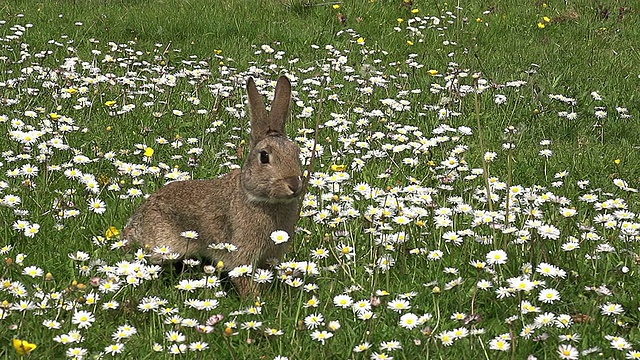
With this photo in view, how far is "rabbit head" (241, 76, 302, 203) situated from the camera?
4.67m

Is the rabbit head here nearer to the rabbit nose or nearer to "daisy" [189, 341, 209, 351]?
the rabbit nose

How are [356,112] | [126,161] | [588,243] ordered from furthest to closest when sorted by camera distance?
[356,112] < [126,161] < [588,243]

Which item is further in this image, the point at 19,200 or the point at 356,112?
the point at 356,112

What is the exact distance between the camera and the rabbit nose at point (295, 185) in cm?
460

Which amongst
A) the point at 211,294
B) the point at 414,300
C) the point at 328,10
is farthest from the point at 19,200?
the point at 328,10

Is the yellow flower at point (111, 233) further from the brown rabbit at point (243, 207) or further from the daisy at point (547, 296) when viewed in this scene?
the daisy at point (547, 296)

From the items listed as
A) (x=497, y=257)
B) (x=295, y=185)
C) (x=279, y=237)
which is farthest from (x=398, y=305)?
(x=295, y=185)

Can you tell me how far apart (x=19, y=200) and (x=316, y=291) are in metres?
1.98

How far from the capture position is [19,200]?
527 cm

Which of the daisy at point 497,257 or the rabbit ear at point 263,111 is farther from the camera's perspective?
the rabbit ear at point 263,111

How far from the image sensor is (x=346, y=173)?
19.6 feet

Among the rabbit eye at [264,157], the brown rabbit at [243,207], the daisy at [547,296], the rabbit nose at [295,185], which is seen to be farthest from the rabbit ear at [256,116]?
the daisy at [547,296]

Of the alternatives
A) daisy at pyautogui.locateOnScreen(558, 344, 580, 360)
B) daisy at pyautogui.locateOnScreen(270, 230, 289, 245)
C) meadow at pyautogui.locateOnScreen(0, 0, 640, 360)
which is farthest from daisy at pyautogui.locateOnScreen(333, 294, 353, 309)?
daisy at pyautogui.locateOnScreen(558, 344, 580, 360)

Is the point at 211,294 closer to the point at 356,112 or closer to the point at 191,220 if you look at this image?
the point at 191,220
